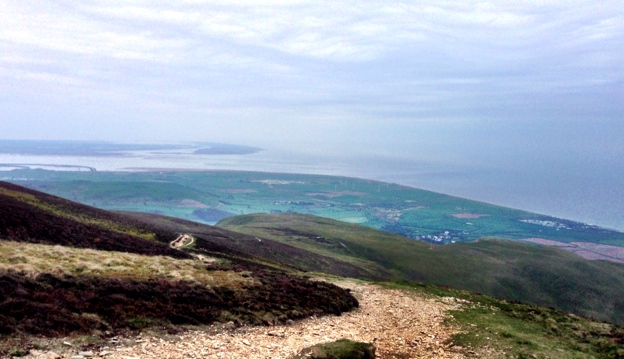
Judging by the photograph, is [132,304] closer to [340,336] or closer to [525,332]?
[340,336]

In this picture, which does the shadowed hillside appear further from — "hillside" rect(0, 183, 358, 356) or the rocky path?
the rocky path

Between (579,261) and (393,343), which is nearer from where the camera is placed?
(393,343)

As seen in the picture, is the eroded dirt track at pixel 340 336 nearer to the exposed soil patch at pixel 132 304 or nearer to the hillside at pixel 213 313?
the hillside at pixel 213 313

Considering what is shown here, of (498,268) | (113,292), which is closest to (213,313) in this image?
(113,292)

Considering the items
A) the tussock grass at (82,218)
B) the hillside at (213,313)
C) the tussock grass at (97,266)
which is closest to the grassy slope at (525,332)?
the hillside at (213,313)

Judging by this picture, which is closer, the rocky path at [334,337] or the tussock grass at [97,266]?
the rocky path at [334,337]

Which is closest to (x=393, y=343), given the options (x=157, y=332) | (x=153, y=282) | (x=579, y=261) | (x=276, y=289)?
(x=276, y=289)

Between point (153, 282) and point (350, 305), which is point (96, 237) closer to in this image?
point (153, 282)
